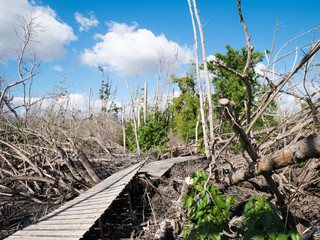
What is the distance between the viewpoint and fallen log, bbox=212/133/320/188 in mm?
1391

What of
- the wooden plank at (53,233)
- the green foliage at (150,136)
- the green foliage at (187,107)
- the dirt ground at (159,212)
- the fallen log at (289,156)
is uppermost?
the green foliage at (187,107)

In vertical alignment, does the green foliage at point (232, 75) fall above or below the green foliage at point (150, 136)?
above

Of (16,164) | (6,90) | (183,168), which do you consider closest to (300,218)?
(183,168)

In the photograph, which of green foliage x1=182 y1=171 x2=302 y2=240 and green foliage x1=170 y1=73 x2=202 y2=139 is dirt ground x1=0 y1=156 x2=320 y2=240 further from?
green foliage x1=170 y1=73 x2=202 y2=139

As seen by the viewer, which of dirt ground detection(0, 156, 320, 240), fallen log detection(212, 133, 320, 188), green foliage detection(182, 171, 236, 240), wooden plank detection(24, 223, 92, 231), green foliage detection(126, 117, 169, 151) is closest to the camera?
fallen log detection(212, 133, 320, 188)

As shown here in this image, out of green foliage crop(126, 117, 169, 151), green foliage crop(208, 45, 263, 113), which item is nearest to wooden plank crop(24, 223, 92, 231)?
green foliage crop(126, 117, 169, 151)

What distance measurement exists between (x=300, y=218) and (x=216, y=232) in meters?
1.50

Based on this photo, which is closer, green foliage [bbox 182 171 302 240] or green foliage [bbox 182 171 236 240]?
green foliage [bbox 182 171 302 240]

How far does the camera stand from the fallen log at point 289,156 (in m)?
1.39

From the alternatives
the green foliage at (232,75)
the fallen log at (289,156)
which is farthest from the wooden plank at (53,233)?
the green foliage at (232,75)

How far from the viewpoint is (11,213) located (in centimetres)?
420

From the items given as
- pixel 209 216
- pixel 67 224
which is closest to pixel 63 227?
pixel 67 224

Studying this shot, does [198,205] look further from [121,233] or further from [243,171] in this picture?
[121,233]

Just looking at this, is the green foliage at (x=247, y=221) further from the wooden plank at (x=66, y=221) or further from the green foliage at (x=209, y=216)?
the wooden plank at (x=66, y=221)
